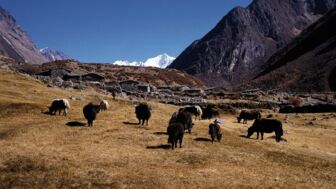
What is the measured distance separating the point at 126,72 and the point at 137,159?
5765 inches

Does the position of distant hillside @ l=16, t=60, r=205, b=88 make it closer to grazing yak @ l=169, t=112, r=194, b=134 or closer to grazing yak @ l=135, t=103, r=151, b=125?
grazing yak @ l=135, t=103, r=151, b=125

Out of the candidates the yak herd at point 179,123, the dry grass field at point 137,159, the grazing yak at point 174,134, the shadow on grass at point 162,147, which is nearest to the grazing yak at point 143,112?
the yak herd at point 179,123

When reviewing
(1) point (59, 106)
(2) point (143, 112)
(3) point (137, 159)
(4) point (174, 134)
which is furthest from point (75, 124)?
(3) point (137, 159)

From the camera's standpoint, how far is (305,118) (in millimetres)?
75000

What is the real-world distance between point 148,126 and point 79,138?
30.3 ft

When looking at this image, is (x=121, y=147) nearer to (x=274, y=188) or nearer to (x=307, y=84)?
(x=274, y=188)

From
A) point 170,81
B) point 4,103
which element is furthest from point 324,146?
point 170,81

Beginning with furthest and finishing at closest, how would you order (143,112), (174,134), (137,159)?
1. (143,112)
2. (174,134)
3. (137,159)

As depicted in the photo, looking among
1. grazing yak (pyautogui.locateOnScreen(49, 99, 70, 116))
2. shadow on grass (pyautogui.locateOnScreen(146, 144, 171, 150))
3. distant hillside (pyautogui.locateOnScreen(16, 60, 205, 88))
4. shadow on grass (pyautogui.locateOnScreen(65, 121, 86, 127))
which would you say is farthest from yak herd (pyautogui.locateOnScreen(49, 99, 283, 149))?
distant hillside (pyautogui.locateOnScreen(16, 60, 205, 88))

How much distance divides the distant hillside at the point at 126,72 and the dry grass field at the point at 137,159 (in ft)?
380

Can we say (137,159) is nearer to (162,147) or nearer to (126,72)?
(162,147)

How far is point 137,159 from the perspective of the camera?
28000mm

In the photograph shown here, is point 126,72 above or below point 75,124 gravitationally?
above

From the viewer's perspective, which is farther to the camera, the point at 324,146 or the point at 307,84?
the point at 307,84
